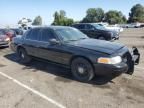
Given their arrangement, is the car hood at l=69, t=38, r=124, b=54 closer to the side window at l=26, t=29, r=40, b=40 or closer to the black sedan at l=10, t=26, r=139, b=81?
the black sedan at l=10, t=26, r=139, b=81

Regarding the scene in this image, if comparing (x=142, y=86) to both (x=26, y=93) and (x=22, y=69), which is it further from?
(x=22, y=69)

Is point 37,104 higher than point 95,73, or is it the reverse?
point 95,73

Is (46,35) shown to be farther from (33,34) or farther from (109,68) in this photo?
(109,68)

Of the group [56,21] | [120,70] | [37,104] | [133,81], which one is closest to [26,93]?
[37,104]

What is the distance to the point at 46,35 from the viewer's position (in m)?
8.16

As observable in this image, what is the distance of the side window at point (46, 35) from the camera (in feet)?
25.8

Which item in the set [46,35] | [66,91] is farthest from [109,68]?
[46,35]

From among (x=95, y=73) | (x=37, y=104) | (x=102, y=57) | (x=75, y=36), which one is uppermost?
(x=75, y=36)

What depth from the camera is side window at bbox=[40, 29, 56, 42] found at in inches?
310

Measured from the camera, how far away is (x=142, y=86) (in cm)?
611

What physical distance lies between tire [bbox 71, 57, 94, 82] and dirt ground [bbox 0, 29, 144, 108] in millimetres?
200

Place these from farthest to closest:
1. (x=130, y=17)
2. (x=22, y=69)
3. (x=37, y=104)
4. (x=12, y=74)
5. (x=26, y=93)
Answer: (x=130, y=17), (x=22, y=69), (x=12, y=74), (x=26, y=93), (x=37, y=104)

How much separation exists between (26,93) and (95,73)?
204cm

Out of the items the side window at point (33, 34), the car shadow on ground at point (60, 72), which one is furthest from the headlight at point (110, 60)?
the side window at point (33, 34)
